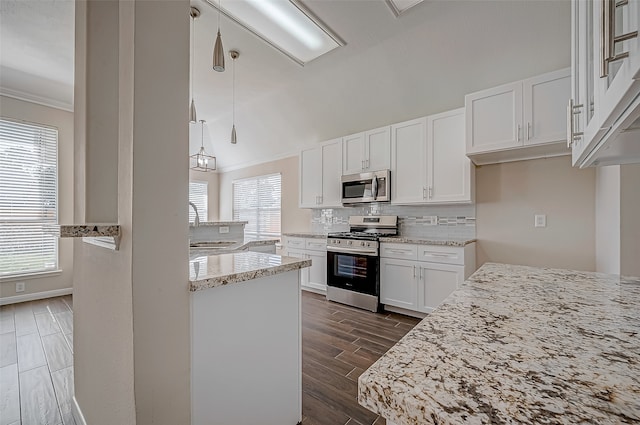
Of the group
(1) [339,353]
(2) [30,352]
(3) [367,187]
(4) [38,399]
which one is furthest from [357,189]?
(2) [30,352]

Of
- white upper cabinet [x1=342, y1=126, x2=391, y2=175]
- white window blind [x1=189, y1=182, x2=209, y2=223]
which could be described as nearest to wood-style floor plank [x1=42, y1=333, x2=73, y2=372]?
white upper cabinet [x1=342, y1=126, x2=391, y2=175]

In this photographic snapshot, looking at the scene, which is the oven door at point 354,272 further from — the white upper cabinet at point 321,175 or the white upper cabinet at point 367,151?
the white upper cabinet at point 367,151

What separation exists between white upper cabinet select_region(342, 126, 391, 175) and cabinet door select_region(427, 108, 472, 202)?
0.59 metres

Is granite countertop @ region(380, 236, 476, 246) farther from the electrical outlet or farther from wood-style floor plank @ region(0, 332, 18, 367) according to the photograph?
wood-style floor plank @ region(0, 332, 18, 367)

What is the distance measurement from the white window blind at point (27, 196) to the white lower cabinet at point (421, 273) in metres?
4.85

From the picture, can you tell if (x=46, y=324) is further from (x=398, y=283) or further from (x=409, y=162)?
(x=409, y=162)

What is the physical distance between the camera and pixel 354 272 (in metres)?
3.68

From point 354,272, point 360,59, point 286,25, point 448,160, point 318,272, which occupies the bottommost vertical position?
point 318,272

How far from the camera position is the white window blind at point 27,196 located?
12.5ft

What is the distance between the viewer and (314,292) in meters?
4.38

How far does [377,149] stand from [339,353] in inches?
104

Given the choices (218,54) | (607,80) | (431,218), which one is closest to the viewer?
(607,80)

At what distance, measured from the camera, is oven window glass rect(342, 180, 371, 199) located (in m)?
3.87

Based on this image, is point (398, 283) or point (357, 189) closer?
point (398, 283)
